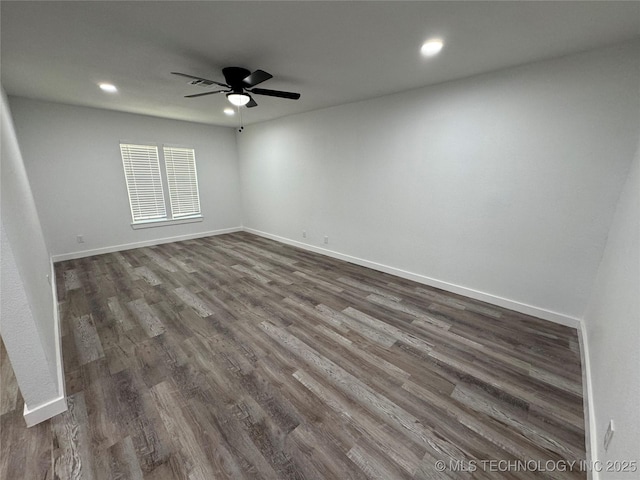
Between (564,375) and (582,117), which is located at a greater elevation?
(582,117)

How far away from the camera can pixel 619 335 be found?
133 cm

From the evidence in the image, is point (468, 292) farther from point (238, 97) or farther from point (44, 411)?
point (44, 411)

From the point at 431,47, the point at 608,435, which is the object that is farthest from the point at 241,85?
the point at 608,435

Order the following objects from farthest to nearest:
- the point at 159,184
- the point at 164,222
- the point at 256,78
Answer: the point at 164,222 < the point at 159,184 < the point at 256,78

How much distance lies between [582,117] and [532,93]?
1.55ft

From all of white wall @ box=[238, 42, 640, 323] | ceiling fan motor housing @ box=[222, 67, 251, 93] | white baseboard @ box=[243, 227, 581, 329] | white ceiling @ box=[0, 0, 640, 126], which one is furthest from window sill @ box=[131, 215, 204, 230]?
ceiling fan motor housing @ box=[222, 67, 251, 93]

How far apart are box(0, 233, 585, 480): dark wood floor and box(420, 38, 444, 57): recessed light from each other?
254cm

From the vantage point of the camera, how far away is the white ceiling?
165 cm

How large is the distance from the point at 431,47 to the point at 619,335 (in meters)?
2.39

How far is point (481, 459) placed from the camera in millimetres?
1345

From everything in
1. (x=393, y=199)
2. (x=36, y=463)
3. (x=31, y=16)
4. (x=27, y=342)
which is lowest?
(x=36, y=463)

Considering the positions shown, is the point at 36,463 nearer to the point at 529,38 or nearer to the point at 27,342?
the point at 27,342

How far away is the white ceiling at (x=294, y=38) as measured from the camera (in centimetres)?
165

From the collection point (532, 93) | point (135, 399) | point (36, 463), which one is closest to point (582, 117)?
point (532, 93)
